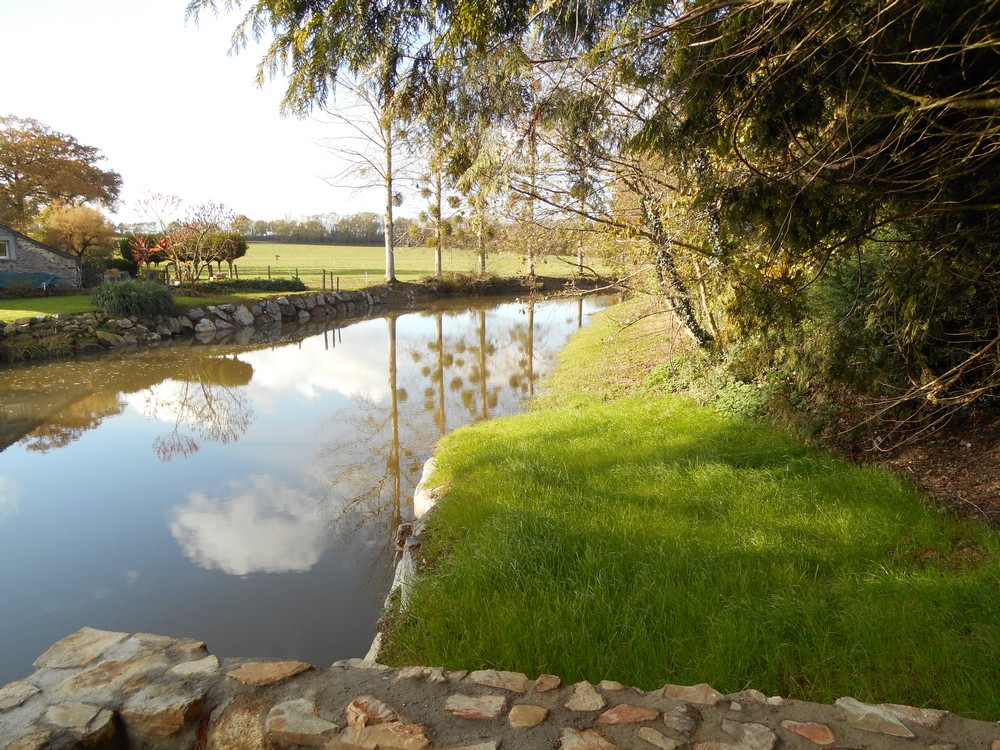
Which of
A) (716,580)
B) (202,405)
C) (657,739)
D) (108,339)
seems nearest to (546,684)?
(657,739)

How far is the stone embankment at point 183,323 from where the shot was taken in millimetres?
15234

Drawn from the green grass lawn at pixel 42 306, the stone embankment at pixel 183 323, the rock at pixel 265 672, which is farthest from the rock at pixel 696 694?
the green grass lawn at pixel 42 306

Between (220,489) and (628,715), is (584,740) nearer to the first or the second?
(628,715)

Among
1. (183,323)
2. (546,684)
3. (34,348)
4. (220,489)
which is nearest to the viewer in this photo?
(546,684)

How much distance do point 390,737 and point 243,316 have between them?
72.0 ft

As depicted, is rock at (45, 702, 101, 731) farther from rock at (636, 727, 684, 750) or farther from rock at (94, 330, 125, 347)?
rock at (94, 330, 125, 347)

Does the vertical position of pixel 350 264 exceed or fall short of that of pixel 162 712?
it exceeds it

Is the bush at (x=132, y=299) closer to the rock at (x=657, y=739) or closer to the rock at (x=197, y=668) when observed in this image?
the rock at (x=197, y=668)

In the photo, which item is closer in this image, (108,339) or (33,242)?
(108,339)

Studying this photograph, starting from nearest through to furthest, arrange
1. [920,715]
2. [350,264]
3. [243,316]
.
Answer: [920,715]
[243,316]
[350,264]

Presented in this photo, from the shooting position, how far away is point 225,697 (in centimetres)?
241

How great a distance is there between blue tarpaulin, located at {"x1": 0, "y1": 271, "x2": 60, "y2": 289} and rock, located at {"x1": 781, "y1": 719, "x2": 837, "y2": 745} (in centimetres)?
2364

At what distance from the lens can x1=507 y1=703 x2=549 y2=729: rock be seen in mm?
2133

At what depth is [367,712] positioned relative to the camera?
2217mm
